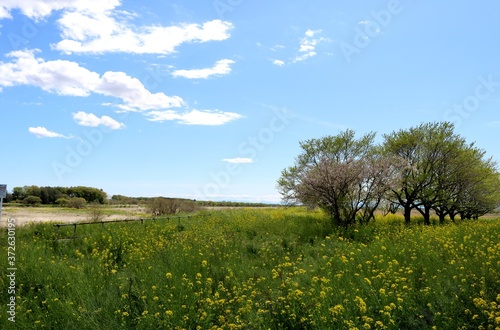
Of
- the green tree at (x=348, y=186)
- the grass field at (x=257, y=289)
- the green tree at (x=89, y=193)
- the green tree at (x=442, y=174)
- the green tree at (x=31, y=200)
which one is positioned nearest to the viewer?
the grass field at (x=257, y=289)

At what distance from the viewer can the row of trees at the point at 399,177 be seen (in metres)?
18.0

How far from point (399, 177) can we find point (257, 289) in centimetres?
1495

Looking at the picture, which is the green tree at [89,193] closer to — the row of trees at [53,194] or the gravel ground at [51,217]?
the row of trees at [53,194]

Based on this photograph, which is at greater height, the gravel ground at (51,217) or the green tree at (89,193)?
the green tree at (89,193)

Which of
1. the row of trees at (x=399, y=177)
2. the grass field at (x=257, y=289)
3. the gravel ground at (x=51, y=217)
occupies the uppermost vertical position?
the row of trees at (x=399, y=177)

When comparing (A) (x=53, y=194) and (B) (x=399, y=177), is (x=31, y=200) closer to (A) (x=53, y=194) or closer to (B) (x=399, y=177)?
(A) (x=53, y=194)

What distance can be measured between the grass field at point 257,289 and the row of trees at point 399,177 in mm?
5820

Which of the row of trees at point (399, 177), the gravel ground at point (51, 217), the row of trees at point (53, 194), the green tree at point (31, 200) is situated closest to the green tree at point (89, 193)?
the row of trees at point (53, 194)

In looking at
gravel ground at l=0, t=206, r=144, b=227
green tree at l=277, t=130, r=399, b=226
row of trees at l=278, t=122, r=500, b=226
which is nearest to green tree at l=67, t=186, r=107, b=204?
gravel ground at l=0, t=206, r=144, b=227

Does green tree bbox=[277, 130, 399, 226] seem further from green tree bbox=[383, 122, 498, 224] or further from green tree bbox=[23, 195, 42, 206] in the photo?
green tree bbox=[23, 195, 42, 206]

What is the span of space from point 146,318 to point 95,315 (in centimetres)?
140

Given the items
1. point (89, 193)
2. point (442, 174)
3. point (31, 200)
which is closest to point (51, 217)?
point (442, 174)

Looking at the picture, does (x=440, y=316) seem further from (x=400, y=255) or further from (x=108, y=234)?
(x=108, y=234)

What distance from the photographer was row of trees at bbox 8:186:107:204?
63.5 m
